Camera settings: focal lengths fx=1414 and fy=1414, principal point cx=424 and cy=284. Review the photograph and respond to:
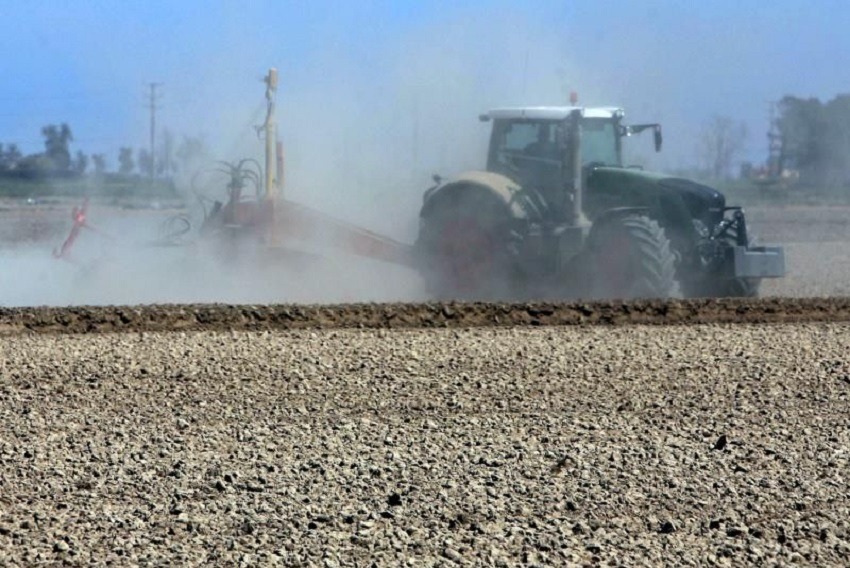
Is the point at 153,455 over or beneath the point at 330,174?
beneath

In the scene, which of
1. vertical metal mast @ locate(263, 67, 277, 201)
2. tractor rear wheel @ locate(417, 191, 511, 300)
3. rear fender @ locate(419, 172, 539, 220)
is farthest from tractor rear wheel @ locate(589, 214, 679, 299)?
vertical metal mast @ locate(263, 67, 277, 201)

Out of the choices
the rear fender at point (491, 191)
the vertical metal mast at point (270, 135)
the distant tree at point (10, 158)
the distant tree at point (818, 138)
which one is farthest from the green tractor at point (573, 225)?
the distant tree at point (818, 138)

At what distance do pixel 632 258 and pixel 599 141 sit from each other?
1.78 metres

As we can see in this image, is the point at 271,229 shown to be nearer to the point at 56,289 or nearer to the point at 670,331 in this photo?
the point at 56,289

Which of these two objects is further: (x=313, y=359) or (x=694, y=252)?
(x=694, y=252)

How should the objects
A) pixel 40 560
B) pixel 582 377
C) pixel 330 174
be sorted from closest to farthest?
pixel 40 560
pixel 582 377
pixel 330 174

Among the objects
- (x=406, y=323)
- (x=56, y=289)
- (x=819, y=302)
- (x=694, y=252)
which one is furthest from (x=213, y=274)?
(x=819, y=302)

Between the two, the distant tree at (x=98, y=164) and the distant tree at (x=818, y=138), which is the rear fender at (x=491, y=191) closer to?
the distant tree at (x=98, y=164)

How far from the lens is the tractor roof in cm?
1578

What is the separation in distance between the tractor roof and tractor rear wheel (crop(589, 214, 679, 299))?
4.64ft

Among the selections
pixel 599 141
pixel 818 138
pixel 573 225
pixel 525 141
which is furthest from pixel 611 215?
pixel 818 138

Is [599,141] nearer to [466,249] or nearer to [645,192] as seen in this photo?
[645,192]

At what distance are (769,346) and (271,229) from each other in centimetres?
671

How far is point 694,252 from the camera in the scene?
15516 millimetres
